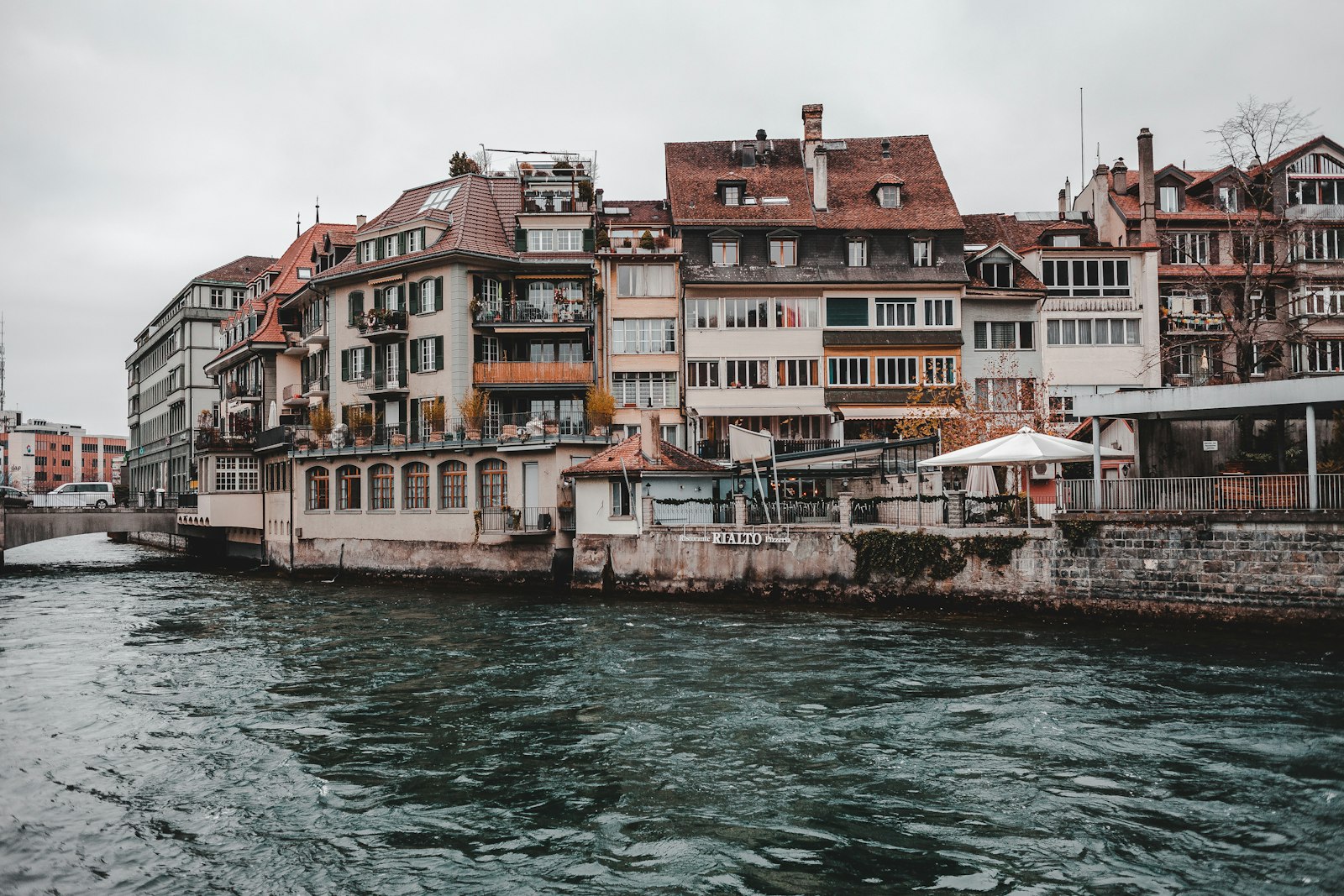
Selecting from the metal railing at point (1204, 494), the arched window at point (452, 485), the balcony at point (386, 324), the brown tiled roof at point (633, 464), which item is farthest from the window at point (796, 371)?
the metal railing at point (1204, 494)

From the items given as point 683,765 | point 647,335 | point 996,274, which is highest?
point 996,274

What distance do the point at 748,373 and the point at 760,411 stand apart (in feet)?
6.03

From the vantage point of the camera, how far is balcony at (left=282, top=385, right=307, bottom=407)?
52969 mm

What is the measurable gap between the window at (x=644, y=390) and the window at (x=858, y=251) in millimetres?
9833

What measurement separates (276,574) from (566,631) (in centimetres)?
2613

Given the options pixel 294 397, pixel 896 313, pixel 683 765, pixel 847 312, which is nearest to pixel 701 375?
pixel 847 312

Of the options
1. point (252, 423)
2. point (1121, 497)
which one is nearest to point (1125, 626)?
point (1121, 497)

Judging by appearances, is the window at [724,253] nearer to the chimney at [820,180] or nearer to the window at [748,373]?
the window at [748,373]

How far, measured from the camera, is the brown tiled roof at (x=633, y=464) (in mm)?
35531

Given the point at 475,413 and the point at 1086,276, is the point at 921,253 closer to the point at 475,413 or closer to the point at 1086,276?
the point at 1086,276

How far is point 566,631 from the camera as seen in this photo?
84.5 ft

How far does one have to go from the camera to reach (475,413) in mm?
41812

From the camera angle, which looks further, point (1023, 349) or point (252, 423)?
point (252, 423)

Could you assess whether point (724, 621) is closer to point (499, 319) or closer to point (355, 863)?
point (355, 863)
